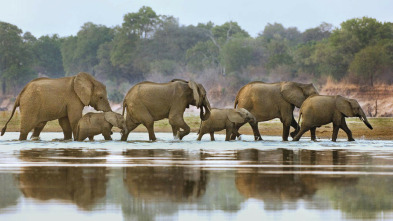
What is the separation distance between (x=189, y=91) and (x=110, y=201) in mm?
13162

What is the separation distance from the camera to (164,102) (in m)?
20.4

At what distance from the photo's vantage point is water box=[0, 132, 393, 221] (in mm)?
6797

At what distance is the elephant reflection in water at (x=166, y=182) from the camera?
791cm

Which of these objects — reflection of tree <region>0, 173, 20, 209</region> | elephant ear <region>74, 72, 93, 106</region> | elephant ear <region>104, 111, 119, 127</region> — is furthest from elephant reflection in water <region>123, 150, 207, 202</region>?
elephant ear <region>74, 72, 93, 106</region>

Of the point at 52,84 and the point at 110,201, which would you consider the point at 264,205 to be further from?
the point at 52,84

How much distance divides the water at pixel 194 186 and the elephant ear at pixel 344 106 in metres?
6.21

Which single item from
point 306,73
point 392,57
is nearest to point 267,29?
point 306,73

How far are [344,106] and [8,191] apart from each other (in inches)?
553

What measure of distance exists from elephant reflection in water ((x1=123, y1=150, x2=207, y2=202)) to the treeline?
49867mm

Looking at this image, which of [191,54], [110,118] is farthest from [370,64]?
[110,118]

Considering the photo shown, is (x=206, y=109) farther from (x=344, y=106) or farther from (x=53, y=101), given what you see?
(x=53, y=101)

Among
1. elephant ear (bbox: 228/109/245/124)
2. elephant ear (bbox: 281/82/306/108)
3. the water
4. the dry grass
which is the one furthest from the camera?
the dry grass

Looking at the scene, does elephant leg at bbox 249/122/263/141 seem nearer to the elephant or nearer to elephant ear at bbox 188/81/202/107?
the elephant

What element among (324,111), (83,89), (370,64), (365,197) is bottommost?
(365,197)
